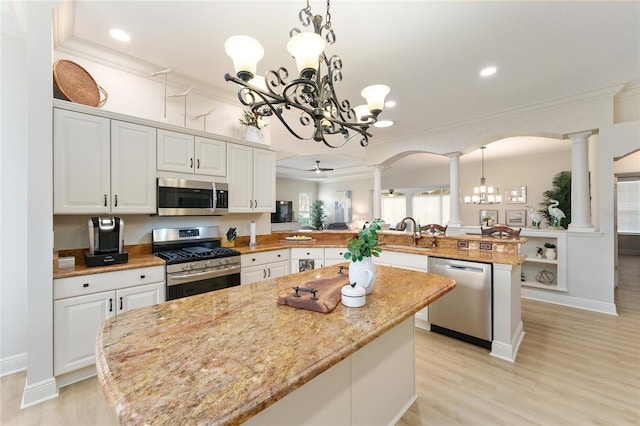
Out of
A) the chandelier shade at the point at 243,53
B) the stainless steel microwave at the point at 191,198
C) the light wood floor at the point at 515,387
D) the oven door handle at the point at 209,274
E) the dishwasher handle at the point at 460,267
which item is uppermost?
the chandelier shade at the point at 243,53

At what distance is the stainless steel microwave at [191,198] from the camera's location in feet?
9.36

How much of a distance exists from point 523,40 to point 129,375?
359 centimetres

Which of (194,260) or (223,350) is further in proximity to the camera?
(194,260)

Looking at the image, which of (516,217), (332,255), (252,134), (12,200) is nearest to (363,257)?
(332,255)

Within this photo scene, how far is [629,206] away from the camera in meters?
7.86

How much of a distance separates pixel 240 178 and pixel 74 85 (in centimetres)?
172

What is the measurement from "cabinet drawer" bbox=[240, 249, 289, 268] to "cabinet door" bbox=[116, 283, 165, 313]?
87cm

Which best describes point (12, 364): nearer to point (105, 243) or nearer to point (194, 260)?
point (105, 243)

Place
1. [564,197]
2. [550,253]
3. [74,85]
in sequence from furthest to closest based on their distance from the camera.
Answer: [564,197] < [550,253] < [74,85]

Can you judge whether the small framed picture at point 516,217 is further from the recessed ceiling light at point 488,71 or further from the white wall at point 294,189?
the white wall at point 294,189

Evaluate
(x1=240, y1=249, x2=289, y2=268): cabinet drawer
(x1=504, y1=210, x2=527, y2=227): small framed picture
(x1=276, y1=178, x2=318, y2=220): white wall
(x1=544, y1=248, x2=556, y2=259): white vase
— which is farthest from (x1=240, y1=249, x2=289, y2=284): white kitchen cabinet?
(x1=504, y1=210, x2=527, y2=227): small framed picture

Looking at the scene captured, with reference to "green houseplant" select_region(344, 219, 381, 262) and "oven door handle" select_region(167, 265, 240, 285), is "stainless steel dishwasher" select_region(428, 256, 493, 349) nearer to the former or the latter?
"green houseplant" select_region(344, 219, 381, 262)

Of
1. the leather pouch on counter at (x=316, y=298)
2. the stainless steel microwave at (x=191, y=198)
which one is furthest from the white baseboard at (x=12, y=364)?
the leather pouch on counter at (x=316, y=298)

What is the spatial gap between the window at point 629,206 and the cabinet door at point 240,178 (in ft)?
32.7
